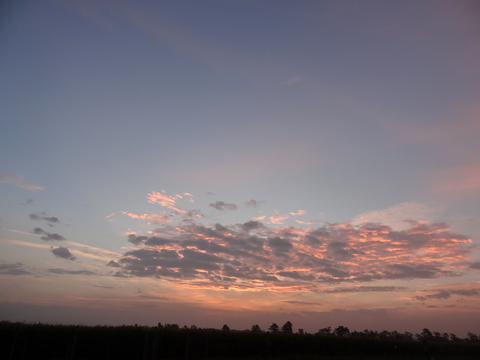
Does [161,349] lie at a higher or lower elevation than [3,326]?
lower

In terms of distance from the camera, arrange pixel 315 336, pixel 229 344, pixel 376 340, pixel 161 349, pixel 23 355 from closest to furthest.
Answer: pixel 23 355, pixel 161 349, pixel 229 344, pixel 315 336, pixel 376 340

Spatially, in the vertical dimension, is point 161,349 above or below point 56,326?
below

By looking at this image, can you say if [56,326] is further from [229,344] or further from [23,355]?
[229,344]

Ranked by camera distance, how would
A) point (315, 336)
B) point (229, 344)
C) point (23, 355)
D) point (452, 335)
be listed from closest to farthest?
point (23, 355)
point (229, 344)
point (315, 336)
point (452, 335)

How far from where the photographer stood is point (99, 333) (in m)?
26.8

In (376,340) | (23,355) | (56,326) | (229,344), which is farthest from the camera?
(376,340)

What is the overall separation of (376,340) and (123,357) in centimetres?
3788

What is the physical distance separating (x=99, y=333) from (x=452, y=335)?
12660 cm

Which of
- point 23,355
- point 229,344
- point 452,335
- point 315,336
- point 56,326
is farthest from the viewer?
point 452,335

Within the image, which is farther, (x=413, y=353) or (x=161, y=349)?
(x=413, y=353)

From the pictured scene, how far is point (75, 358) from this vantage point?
24.6 meters

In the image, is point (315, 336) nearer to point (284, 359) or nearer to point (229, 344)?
point (284, 359)

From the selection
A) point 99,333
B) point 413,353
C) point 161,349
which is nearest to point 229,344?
A: point 161,349

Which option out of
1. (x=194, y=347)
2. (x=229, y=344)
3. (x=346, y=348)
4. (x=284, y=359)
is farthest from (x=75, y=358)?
(x=346, y=348)
